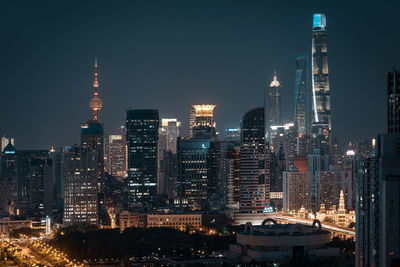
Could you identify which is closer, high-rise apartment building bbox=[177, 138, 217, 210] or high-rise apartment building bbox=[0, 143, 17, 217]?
high-rise apartment building bbox=[177, 138, 217, 210]

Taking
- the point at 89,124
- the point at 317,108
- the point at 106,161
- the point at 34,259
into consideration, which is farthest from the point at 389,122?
the point at 317,108

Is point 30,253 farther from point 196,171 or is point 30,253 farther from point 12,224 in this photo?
point 196,171

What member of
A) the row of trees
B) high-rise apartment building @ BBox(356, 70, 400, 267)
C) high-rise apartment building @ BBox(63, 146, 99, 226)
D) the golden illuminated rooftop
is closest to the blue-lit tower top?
the golden illuminated rooftop

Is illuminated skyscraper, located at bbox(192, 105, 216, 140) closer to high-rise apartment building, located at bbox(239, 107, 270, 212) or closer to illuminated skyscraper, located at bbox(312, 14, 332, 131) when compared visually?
high-rise apartment building, located at bbox(239, 107, 270, 212)

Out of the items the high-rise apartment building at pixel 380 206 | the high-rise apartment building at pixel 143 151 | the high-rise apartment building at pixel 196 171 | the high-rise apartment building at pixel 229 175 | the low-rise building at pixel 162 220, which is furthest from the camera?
the high-rise apartment building at pixel 143 151

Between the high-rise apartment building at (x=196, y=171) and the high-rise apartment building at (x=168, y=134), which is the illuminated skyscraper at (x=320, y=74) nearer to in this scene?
the high-rise apartment building at (x=168, y=134)

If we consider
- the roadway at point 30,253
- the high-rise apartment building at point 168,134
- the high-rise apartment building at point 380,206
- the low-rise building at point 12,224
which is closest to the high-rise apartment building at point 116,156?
the high-rise apartment building at point 168,134

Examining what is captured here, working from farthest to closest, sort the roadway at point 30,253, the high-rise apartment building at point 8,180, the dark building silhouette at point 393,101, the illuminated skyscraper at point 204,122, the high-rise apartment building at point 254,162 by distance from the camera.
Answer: the illuminated skyscraper at point 204,122 < the high-rise apartment building at point 8,180 < the high-rise apartment building at point 254,162 < the roadway at point 30,253 < the dark building silhouette at point 393,101
